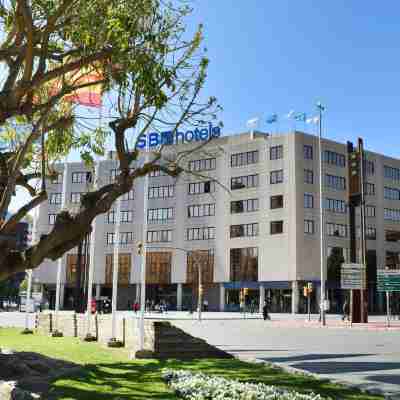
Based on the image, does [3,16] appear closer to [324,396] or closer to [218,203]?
[324,396]

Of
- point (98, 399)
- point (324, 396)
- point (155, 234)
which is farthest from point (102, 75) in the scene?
point (155, 234)

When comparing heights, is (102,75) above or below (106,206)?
above

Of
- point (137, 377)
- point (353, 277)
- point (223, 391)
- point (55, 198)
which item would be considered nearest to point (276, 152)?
point (353, 277)

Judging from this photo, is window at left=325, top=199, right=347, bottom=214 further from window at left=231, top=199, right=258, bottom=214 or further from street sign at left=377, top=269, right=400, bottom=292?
street sign at left=377, top=269, right=400, bottom=292

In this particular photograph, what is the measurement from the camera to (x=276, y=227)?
72312 mm

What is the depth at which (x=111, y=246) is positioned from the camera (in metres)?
86.8

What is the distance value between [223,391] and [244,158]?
221ft

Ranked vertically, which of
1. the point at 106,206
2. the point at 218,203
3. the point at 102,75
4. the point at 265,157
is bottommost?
the point at 106,206

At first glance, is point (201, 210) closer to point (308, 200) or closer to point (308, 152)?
point (308, 200)

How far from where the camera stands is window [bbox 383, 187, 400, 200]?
80812 mm

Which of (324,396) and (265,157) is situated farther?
(265,157)

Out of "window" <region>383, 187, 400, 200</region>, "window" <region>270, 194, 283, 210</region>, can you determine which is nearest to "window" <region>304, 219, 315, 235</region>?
"window" <region>270, 194, 283, 210</region>

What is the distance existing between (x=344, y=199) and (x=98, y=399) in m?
68.4

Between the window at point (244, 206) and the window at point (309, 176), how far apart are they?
6708 mm
